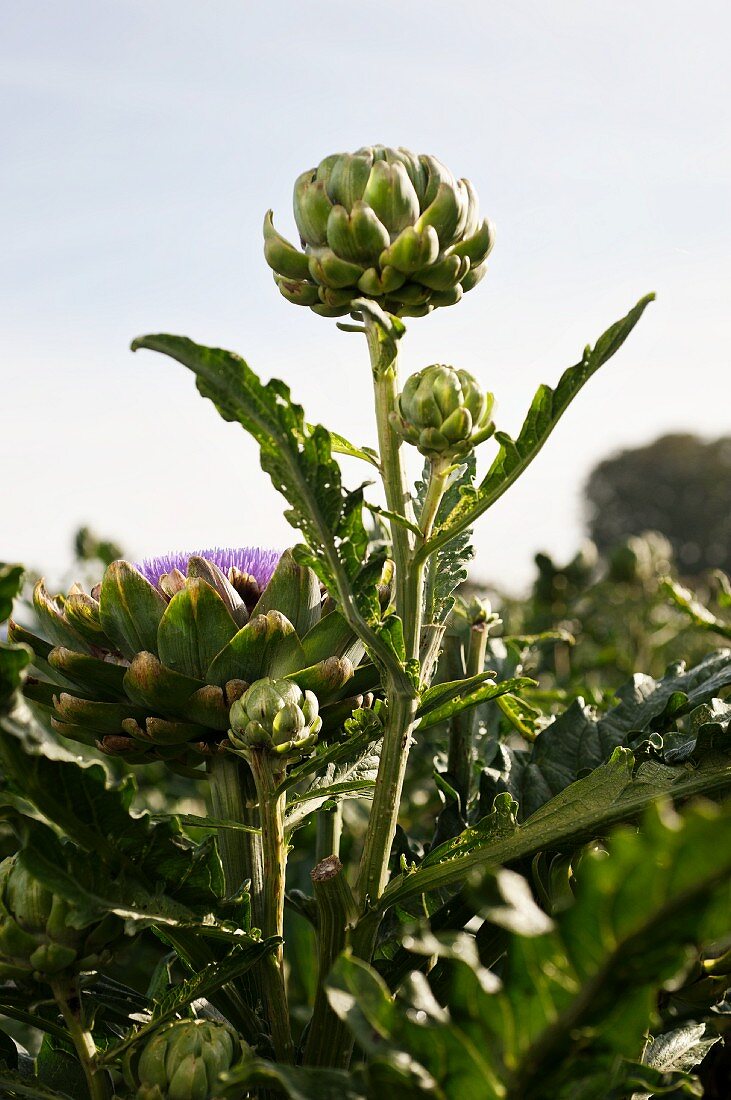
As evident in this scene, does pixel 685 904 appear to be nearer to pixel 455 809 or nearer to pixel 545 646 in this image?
pixel 455 809

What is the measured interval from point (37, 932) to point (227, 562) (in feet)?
1.21

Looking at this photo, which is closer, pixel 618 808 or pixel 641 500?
pixel 618 808

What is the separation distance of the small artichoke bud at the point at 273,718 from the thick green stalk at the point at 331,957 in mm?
73

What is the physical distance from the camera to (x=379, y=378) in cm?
57

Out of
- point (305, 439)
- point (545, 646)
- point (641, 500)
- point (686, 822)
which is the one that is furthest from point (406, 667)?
point (641, 500)

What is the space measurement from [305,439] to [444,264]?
13 cm

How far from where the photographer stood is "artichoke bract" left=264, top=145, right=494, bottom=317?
1.76 ft

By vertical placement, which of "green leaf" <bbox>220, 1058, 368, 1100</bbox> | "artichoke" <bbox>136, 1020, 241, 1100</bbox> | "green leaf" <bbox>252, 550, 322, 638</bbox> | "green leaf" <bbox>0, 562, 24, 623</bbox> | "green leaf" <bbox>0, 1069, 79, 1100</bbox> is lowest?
"green leaf" <bbox>0, 1069, 79, 1100</bbox>

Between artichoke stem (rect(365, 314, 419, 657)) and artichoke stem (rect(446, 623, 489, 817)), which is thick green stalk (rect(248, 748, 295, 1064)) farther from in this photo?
artichoke stem (rect(446, 623, 489, 817))

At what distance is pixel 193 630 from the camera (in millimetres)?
604

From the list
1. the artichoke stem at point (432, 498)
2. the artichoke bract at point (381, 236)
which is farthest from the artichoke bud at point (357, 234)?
the artichoke stem at point (432, 498)

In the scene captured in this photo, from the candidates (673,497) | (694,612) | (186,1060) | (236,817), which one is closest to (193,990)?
(186,1060)

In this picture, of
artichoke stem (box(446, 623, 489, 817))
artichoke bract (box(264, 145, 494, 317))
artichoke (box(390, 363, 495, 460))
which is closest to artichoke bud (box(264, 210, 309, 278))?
artichoke bract (box(264, 145, 494, 317))

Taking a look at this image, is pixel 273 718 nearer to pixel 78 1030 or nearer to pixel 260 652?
pixel 260 652
